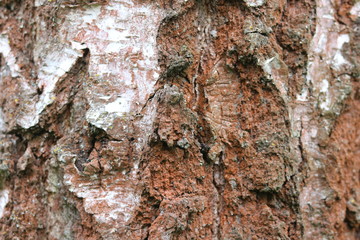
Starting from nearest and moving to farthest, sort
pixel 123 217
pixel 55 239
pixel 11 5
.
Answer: pixel 123 217 < pixel 55 239 < pixel 11 5

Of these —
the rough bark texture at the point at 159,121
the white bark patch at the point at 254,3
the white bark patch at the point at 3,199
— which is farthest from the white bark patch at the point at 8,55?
the white bark patch at the point at 254,3

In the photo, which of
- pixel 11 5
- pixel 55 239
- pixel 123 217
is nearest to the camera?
pixel 123 217

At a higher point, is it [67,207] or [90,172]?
[90,172]

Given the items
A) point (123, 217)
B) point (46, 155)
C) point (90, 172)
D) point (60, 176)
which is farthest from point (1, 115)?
point (123, 217)

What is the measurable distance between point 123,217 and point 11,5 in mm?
915

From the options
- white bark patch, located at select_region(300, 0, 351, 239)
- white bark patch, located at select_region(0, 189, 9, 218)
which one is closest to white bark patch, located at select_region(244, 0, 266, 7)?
white bark patch, located at select_region(300, 0, 351, 239)

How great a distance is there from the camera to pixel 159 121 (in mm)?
1059

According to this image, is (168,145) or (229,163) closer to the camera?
(168,145)

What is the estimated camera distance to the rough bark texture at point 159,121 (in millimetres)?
1056

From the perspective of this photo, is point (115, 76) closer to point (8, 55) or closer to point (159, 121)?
point (159, 121)

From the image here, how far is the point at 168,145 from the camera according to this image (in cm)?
105

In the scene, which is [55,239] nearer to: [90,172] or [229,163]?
[90,172]

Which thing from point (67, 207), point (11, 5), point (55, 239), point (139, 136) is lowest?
point (55, 239)

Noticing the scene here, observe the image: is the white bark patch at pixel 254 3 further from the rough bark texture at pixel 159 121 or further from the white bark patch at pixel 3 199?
the white bark patch at pixel 3 199
